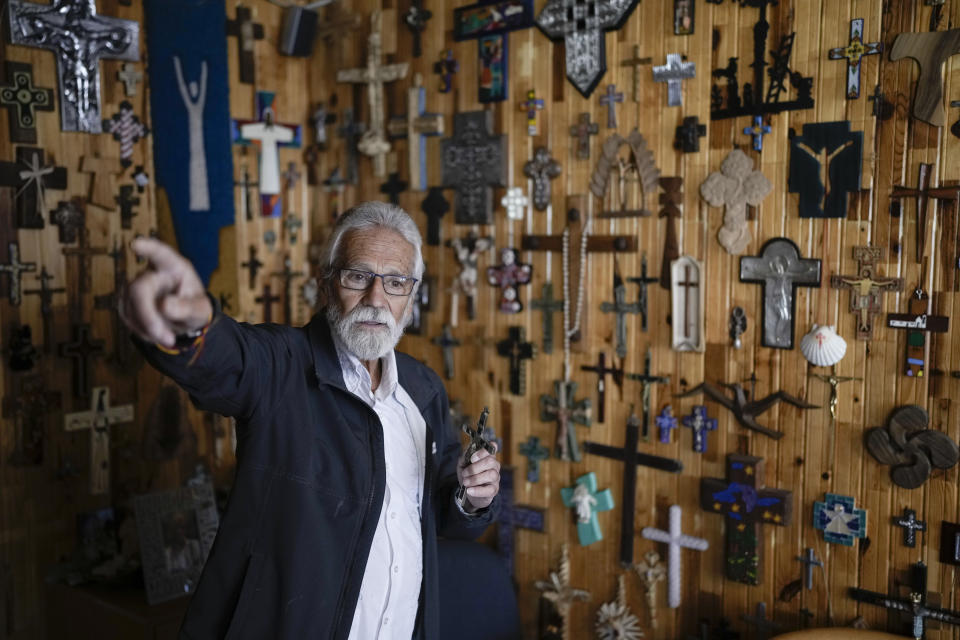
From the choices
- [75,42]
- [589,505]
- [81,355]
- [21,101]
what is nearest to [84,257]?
[81,355]

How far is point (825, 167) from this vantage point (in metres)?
2.50

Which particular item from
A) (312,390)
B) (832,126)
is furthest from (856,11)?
(312,390)

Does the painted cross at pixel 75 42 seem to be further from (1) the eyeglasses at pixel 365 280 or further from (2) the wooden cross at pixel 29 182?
(1) the eyeglasses at pixel 365 280

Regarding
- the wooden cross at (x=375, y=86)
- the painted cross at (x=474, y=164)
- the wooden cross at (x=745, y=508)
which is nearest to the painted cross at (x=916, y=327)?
the wooden cross at (x=745, y=508)

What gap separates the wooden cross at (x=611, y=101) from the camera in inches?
115

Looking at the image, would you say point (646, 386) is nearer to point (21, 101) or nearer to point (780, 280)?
point (780, 280)

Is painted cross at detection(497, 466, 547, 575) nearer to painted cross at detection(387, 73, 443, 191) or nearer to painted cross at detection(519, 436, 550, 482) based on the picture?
painted cross at detection(519, 436, 550, 482)

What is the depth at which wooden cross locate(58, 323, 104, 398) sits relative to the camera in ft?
10.3

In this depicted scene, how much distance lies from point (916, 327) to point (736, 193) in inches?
26.4

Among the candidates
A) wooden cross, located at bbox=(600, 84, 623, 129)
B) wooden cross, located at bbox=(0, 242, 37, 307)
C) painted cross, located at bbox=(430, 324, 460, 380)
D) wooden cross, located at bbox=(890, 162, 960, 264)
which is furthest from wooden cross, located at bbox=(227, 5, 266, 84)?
wooden cross, located at bbox=(890, 162, 960, 264)

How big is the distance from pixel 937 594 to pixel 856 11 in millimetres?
1705

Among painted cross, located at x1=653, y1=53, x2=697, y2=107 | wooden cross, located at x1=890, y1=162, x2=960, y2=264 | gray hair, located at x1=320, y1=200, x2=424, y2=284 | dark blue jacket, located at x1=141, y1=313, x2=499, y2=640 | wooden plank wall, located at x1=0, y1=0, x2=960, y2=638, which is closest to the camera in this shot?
dark blue jacket, located at x1=141, y1=313, x2=499, y2=640

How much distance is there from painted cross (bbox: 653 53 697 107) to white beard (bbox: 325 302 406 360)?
4.65ft

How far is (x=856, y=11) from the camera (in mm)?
2430
